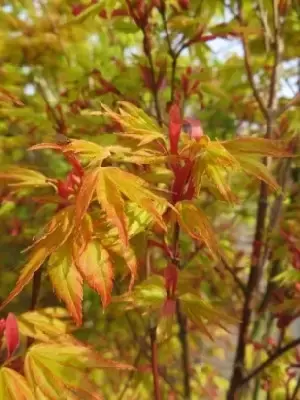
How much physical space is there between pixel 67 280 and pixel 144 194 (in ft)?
0.43

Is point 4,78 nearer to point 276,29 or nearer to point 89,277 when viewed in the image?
point 276,29

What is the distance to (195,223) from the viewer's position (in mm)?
648

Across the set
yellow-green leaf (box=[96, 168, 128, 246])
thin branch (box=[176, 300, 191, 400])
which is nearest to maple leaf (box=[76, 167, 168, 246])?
yellow-green leaf (box=[96, 168, 128, 246])

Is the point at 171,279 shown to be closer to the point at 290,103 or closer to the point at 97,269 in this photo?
the point at 97,269

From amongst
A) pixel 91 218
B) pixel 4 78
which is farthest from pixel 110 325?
pixel 91 218

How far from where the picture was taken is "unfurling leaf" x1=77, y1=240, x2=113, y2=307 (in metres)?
0.62

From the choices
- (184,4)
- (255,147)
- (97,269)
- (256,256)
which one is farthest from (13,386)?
(184,4)

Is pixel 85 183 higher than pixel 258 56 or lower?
lower

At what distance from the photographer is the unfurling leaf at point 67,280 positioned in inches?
24.9

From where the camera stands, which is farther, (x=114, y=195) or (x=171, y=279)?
(x=171, y=279)

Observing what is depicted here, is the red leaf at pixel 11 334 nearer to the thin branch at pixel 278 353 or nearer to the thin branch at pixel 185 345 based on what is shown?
the thin branch at pixel 278 353

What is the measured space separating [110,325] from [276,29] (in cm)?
83

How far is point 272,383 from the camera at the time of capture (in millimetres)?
1130

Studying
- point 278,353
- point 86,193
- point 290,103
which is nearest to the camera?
point 86,193
